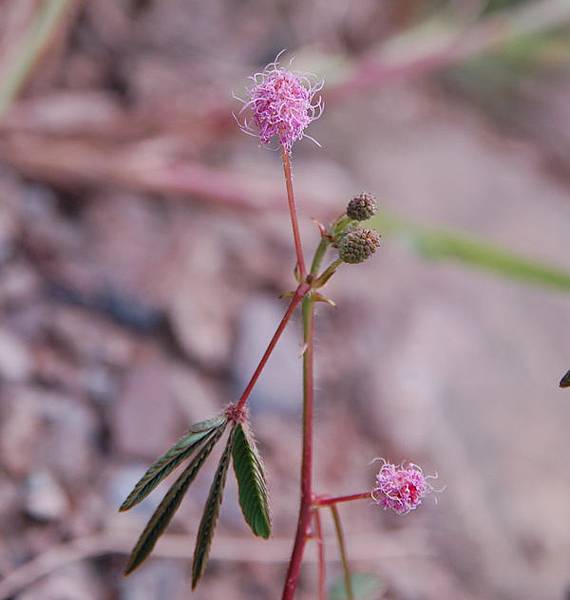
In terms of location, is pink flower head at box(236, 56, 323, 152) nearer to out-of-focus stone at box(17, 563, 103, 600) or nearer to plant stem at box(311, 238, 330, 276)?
plant stem at box(311, 238, 330, 276)

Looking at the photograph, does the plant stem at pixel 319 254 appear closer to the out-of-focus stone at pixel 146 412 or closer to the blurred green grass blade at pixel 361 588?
the blurred green grass blade at pixel 361 588

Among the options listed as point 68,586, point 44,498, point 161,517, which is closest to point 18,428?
point 44,498

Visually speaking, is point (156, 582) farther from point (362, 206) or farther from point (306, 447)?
point (362, 206)

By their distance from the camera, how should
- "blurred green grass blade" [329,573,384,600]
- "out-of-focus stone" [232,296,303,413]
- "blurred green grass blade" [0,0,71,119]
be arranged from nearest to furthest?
"blurred green grass blade" [329,573,384,600], "out-of-focus stone" [232,296,303,413], "blurred green grass blade" [0,0,71,119]

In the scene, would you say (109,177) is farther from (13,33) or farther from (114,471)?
(114,471)

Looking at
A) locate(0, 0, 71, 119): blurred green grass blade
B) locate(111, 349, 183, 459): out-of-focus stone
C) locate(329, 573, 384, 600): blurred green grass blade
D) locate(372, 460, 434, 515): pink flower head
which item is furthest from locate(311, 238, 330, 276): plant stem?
locate(0, 0, 71, 119): blurred green grass blade

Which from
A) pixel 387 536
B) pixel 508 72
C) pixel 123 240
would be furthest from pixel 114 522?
pixel 508 72
